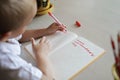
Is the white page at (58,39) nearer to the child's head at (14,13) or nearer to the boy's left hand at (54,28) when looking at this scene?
the boy's left hand at (54,28)

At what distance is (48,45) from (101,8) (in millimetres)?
392

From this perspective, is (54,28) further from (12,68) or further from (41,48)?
(12,68)

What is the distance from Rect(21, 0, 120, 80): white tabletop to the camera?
79 cm

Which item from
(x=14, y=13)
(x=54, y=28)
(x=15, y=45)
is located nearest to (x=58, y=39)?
(x=54, y=28)

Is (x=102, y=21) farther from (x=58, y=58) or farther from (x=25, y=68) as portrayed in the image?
(x=25, y=68)

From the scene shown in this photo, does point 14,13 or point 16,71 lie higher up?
point 14,13

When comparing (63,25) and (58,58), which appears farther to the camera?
(63,25)

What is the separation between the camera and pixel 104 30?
0.97 metres

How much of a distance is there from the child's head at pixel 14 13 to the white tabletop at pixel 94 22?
0.89ft

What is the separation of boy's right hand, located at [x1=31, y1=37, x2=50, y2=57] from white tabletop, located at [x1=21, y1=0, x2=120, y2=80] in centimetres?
15

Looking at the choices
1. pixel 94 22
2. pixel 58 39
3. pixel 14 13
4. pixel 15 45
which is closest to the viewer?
pixel 14 13

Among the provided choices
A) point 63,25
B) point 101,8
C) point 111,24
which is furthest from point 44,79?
point 101,8

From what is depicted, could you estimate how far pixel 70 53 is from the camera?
840 millimetres

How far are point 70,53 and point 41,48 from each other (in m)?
0.12
